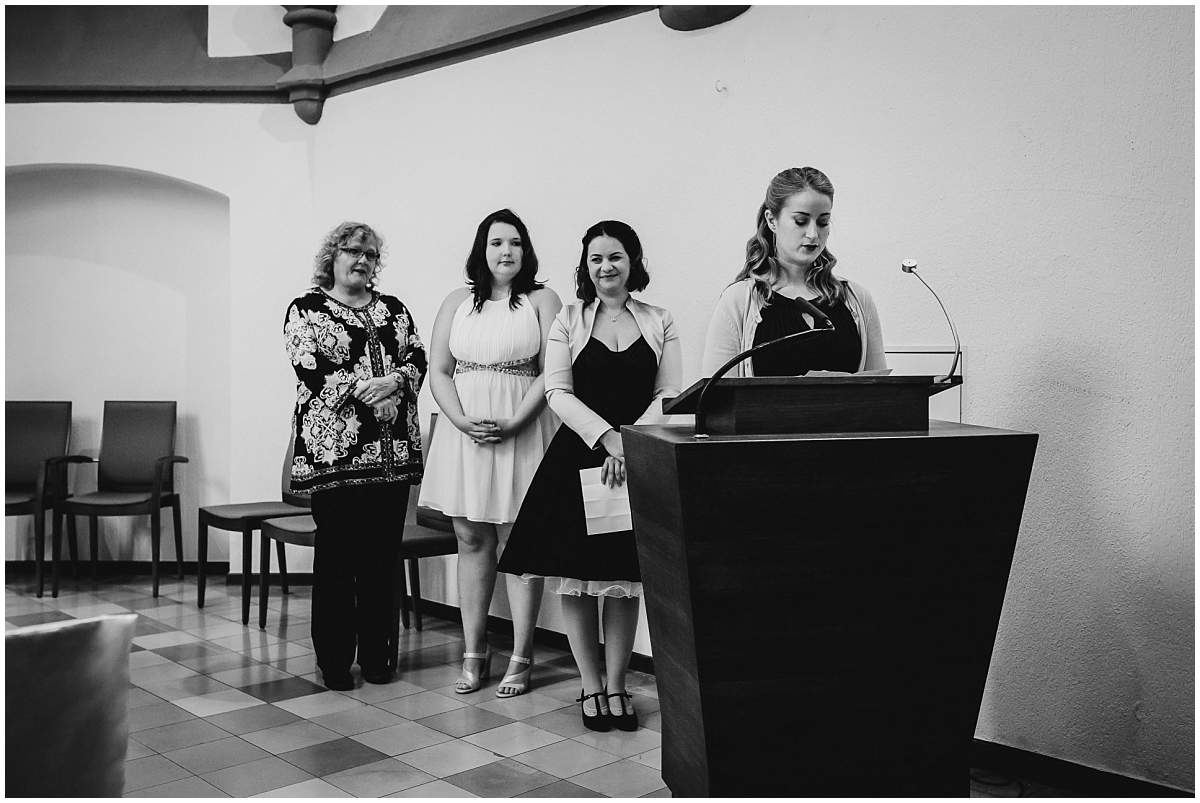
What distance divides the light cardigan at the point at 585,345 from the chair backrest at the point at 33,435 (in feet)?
12.6

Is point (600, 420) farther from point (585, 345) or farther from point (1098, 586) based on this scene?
point (1098, 586)

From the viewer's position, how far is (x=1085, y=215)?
118 inches

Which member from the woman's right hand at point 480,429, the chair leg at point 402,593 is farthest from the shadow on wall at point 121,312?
the woman's right hand at point 480,429

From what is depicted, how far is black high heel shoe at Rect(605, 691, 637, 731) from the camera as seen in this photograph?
3480mm

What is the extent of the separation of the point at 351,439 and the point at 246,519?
147cm


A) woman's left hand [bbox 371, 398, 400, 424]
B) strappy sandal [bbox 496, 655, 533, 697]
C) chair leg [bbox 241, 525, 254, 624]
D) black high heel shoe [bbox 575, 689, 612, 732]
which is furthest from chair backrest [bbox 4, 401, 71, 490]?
black high heel shoe [bbox 575, 689, 612, 732]

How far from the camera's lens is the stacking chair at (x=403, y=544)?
4516mm

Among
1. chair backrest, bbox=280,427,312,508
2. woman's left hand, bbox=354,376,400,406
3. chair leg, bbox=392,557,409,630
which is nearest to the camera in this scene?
woman's left hand, bbox=354,376,400,406

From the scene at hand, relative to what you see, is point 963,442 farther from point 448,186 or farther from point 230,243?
point 230,243

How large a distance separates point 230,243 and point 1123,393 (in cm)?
476

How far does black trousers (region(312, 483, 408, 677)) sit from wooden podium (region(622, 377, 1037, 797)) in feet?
6.26

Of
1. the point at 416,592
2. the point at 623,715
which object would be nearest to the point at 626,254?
the point at 623,715

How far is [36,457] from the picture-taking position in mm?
6078

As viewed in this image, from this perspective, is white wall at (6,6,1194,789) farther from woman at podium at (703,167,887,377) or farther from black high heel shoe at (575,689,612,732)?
black high heel shoe at (575,689,612,732)
